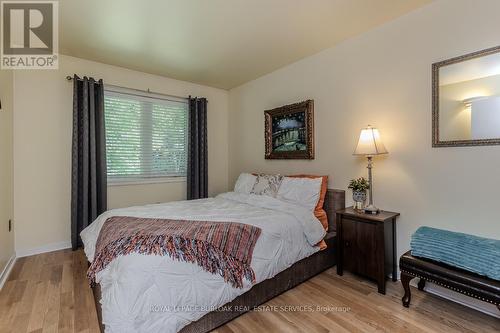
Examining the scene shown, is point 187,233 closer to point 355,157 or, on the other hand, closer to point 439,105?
point 355,157

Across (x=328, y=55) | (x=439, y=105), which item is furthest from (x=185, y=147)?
(x=439, y=105)

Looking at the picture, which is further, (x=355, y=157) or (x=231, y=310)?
(x=355, y=157)

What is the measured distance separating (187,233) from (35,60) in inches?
117

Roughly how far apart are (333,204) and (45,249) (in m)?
3.48

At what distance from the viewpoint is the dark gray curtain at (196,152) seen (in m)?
3.96

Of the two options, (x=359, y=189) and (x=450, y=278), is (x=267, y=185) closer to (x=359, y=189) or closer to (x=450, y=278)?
(x=359, y=189)

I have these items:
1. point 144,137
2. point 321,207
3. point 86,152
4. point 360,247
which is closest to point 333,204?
point 321,207

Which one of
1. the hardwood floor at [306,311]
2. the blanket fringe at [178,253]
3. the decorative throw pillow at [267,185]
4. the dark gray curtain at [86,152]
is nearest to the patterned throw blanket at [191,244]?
the blanket fringe at [178,253]

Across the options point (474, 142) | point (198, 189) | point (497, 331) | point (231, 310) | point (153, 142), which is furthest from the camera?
point (198, 189)

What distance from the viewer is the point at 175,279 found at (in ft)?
4.78

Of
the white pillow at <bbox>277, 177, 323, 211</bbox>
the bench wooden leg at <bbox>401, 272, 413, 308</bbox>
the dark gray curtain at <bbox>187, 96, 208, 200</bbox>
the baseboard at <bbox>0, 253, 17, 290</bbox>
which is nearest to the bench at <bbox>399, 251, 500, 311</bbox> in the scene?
the bench wooden leg at <bbox>401, 272, 413, 308</bbox>

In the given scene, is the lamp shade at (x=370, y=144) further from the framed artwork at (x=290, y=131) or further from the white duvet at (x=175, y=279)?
the white duvet at (x=175, y=279)

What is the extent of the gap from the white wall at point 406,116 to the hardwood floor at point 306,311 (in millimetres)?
589

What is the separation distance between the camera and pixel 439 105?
206cm
